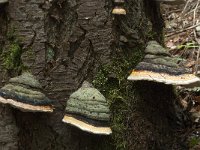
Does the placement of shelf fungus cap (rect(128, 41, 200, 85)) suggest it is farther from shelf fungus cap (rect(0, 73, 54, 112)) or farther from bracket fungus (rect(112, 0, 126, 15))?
shelf fungus cap (rect(0, 73, 54, 112))

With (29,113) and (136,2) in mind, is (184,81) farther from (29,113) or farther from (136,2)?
(29,113)

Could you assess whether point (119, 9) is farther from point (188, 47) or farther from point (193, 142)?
point (188, 47)

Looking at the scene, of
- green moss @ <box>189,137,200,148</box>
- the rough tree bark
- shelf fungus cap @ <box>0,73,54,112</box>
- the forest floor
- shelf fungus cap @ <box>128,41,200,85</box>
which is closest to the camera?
shelf fungus cap @ <box>0,73,54,112</box>

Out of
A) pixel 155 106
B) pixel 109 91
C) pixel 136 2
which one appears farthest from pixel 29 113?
pixel 136 2

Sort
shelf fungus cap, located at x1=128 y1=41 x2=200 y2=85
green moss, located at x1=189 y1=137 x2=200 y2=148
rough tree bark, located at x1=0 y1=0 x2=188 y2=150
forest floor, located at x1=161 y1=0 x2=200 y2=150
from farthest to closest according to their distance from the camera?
forest floor, located at x1=161 y1=0 x2=200 y2=150
green moss, located at x1=189 y1=137 x2=200 y2=148
rough tree bark, located at x1=0 y1=0 x2=188 y2=150
shelf fungus cap, located at x1=128 y1=41 x2=200 y2=85

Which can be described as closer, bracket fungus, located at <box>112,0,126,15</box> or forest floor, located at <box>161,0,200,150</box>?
bracket fungus, located at <box>112,0,126,15</box>

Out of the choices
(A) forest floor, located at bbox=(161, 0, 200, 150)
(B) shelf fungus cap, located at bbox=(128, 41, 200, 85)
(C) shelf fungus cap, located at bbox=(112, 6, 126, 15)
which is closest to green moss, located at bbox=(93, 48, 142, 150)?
(B) shelf fungus cap, located at bbox=(128, 41, 200, 85)

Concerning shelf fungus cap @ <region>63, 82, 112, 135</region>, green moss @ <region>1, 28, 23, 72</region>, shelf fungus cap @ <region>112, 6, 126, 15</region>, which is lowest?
shelf fungus cap @ <region>63, 82, 112, 135</region>

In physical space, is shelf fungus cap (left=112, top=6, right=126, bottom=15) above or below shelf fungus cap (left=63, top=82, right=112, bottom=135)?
above
